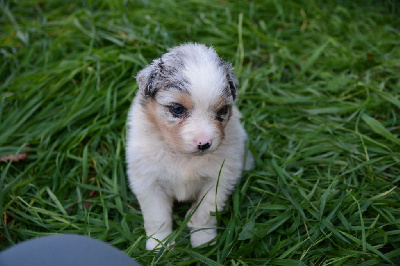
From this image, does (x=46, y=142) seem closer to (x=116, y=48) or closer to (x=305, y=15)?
(x=116, y=48)

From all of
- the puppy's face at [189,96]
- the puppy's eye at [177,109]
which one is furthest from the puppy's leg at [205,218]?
the puppy's eye at [177,109]

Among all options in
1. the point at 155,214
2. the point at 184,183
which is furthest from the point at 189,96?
the point at 155,214

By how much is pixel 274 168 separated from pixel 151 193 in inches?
50.3

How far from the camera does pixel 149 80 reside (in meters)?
3.29

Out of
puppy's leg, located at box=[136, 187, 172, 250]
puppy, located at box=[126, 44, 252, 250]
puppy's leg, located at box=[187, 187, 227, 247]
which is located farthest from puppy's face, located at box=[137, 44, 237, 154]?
puppy's leg, located at box=[187, 187, 227, 247]

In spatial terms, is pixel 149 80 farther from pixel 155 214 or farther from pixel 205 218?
pixel 205 218

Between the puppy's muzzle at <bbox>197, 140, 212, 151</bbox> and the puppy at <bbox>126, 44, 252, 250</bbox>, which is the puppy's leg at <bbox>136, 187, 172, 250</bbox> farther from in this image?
the puppy's muzzle at <bbox>197, 140, 212, 151</bbox>

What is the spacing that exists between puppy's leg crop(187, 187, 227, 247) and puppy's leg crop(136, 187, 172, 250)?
0.79 ft

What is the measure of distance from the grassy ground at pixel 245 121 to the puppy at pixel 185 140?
0.25 metres

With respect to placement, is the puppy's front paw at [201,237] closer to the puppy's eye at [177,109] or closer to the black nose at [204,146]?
the black nose at [204,146]

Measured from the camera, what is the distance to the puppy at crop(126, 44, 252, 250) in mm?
3070

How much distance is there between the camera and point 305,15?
641 centimetres

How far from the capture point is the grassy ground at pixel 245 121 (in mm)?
3592

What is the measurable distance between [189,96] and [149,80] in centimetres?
43
